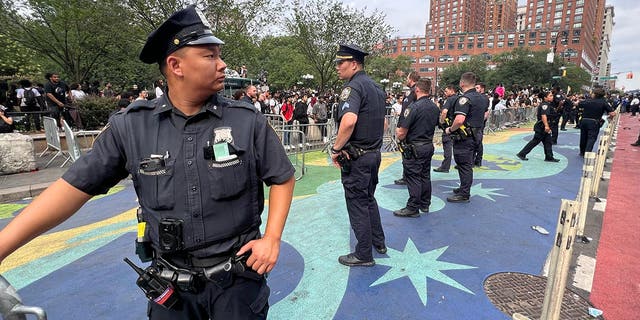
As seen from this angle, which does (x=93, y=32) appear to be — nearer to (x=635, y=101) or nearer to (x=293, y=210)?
(x=293, y=210)

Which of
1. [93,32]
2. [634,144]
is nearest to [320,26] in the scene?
[93,32]

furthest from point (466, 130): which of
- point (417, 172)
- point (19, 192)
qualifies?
point (19, 192)

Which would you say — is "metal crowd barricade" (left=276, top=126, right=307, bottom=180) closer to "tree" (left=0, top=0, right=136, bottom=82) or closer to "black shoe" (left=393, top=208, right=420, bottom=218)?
"black shoe" (left=393, top=208, right=420, bottom=218)

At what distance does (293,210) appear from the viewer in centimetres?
529

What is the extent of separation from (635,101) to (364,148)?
119 ft

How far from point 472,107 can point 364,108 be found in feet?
10.9

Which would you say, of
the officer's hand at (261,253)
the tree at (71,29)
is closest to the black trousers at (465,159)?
the officer's hand at (261,253)

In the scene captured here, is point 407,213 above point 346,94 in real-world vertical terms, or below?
below

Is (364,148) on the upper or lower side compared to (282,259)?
upper

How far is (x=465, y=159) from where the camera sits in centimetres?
559

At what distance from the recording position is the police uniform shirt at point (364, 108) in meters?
3.33

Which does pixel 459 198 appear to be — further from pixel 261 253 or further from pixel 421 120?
pixel 261 253

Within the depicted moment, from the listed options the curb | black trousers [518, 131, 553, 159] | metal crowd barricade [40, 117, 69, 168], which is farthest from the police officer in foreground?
black trousers [518, 131, 553, 159]

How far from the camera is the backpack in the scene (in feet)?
33.7
